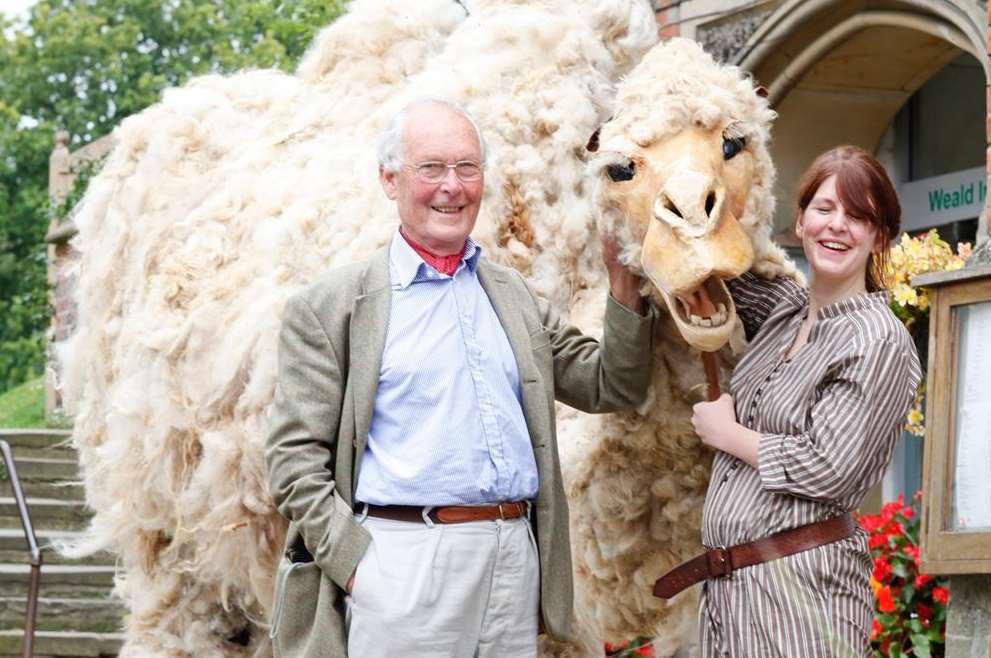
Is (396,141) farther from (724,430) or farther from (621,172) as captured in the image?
(724,430)

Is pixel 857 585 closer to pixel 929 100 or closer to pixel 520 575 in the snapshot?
pixel 520 575

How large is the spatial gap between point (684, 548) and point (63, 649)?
5724 millimetres

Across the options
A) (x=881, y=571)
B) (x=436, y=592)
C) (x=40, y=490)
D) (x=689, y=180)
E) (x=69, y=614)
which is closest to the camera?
(x=689, y=180)

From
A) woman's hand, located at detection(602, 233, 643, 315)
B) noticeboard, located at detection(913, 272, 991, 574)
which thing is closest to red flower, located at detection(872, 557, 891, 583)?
noticeboard, located at detection(913, 272, 991, 574)

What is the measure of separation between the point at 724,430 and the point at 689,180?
54 centimetres

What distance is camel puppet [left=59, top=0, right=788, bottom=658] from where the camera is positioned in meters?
2.93

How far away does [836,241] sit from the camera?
3.01 meters

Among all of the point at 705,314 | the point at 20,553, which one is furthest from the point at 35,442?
the point at 705,314

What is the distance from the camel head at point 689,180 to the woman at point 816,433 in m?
0.17

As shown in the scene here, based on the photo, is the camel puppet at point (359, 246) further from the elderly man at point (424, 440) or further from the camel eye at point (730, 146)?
the elderly man at point (424, 440)

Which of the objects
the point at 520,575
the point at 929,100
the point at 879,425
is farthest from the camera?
the point at 929,100

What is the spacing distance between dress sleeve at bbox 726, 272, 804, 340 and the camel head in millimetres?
147

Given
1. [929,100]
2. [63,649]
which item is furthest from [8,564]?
[929,100]

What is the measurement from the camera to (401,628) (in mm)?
2971
